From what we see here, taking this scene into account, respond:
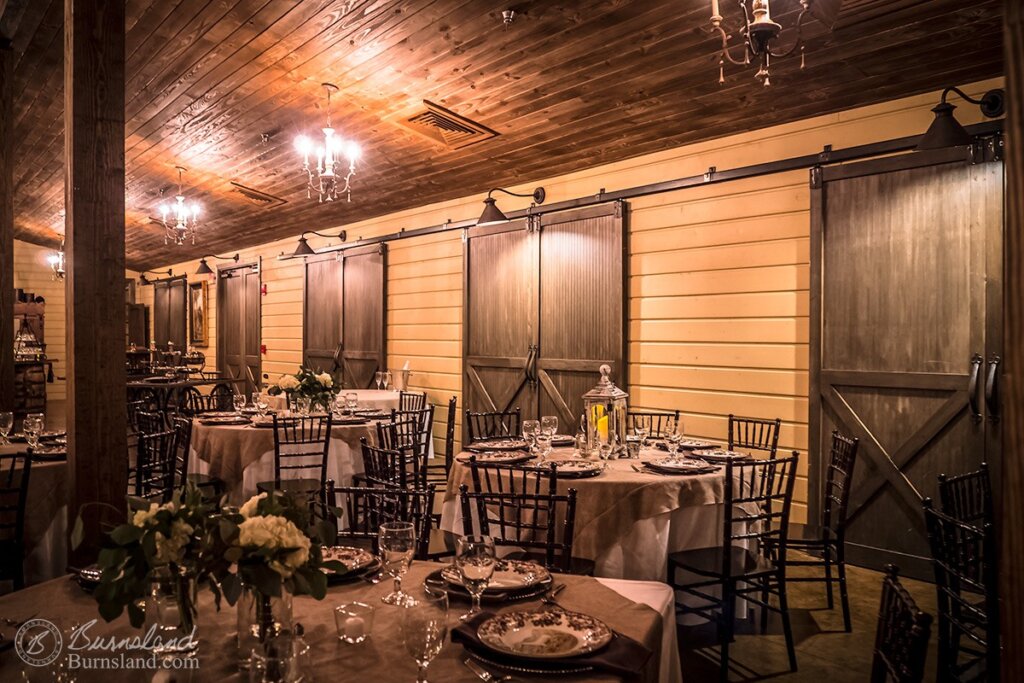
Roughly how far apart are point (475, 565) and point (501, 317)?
18.2 ft

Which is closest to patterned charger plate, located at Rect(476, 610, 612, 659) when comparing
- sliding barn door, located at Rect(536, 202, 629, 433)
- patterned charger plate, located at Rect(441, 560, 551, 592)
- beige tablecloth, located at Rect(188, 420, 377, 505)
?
patterned charger plate, located at Rect(441, 560, 551, 592)

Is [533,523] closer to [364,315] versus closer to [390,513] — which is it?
[390,513]

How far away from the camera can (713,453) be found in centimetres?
389

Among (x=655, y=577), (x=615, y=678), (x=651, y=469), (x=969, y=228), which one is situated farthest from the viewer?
(x=969, y=228)

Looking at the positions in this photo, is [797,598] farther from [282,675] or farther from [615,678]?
[282,675]

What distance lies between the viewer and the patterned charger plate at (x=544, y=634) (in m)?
1.47

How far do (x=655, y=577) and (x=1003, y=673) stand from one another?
8.38ft

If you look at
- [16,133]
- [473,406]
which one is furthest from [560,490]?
[16,133]

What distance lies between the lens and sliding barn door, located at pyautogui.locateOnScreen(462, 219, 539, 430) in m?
6.82

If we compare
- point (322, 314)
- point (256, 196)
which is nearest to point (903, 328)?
point (256, 196)

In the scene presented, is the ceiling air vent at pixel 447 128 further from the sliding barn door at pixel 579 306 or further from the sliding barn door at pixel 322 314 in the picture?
the sliding barn door at pixel 322 314

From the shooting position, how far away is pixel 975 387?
4.02m

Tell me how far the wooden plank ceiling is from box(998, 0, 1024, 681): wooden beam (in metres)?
2.98

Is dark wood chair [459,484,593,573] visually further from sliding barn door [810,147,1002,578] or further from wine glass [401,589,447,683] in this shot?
sliding barn door [810,147,1002,578]
